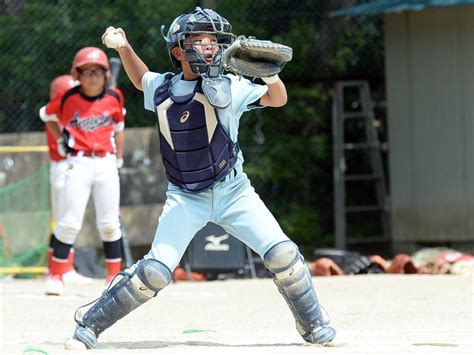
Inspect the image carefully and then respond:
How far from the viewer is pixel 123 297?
18.6ft

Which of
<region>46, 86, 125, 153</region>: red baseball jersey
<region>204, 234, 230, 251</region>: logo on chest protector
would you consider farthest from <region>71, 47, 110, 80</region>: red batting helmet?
<region>204, 234, 230, 251</region>: logo on chest protector

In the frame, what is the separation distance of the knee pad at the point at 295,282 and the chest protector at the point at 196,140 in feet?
1.59

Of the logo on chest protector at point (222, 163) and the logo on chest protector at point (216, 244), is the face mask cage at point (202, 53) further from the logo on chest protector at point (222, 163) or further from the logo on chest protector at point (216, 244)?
the logo on chest protector at point (216, 244)

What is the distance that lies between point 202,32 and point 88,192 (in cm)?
352

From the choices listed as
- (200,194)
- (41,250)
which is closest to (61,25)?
(41,250)

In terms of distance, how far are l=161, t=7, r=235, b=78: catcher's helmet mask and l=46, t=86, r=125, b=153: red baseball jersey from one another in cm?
337

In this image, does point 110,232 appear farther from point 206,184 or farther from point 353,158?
point 353,158

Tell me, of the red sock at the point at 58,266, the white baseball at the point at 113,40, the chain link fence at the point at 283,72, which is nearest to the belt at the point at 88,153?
the red sock at the point at 58,266

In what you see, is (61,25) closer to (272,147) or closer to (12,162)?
(12,162)

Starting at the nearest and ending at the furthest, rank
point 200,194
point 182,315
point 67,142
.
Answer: point 200,194 < point 182,315 < point 67,142

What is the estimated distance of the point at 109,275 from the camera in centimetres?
926

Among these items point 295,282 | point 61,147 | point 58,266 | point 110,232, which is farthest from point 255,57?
point 61,147

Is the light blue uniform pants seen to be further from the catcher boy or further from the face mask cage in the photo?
the face mask cage

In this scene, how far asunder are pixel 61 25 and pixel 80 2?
13.1 inches
